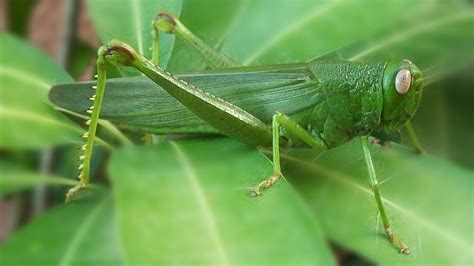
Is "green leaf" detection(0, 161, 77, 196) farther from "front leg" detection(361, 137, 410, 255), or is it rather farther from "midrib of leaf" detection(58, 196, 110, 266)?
"front leg" detection(361, 137, 410, 255)

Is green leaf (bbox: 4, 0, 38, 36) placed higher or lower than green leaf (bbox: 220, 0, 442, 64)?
higher

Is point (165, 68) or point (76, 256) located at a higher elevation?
point (165, 68)

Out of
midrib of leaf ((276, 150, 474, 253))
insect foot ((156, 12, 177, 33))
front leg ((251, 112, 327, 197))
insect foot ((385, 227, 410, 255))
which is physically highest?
insect foot ((156, 12, 177, 33))

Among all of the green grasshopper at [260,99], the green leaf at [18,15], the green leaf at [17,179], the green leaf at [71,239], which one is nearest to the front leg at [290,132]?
the green grasshopper at [260,99]

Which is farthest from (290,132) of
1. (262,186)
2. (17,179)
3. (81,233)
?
(17,179)

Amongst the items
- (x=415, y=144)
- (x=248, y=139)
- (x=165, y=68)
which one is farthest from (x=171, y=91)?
(x=415, y=144)

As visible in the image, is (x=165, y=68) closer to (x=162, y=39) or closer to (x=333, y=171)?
(x=162, y=39)

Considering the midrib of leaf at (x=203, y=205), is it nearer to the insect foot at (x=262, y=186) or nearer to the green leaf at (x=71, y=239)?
the insect foot at (x=262, y=186)

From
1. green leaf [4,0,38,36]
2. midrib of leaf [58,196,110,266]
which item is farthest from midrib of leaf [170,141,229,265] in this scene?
green leaf [4,0,38,36]
